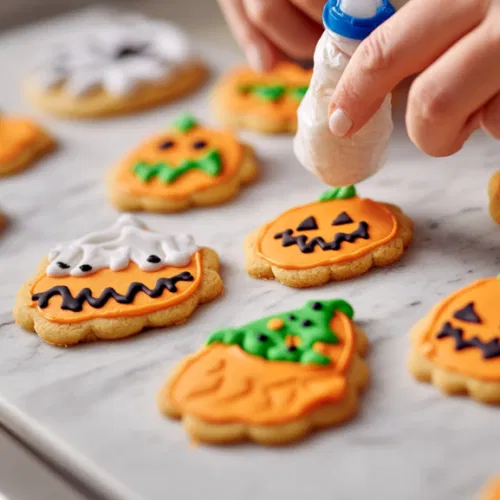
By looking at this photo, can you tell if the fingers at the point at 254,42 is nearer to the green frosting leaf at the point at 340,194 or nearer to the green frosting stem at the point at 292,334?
the green frosting leaf at the point at 340,194

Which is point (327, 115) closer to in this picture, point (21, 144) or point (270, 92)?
point (270, 92)

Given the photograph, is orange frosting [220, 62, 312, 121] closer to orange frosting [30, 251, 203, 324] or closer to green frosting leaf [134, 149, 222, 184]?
green frosting leaf [134, 149, 222, 184]

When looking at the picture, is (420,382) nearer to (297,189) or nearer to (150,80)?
(297,189)

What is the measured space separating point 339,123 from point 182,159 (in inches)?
15.8

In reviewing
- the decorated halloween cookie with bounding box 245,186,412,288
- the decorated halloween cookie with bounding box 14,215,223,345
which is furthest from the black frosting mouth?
the decorated halloween cookie with bounding box 14,215,223,345

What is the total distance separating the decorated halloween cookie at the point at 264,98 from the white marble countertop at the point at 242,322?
3 cm

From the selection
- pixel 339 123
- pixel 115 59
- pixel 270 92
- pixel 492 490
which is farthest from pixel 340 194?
pixel 115 59

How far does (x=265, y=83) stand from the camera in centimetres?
149

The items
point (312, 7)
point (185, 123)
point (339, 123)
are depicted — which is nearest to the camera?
point (339, 123)

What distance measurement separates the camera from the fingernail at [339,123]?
3.10 feet

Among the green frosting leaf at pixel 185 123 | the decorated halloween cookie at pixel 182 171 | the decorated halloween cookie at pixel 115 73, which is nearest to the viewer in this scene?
the decorated halloween cookie at pixel 182 171

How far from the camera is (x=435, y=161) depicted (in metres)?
1.25

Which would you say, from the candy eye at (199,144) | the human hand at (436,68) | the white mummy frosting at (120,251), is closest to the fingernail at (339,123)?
the human hand at (436,68)

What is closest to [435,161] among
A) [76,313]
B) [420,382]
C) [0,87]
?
[420,382]
